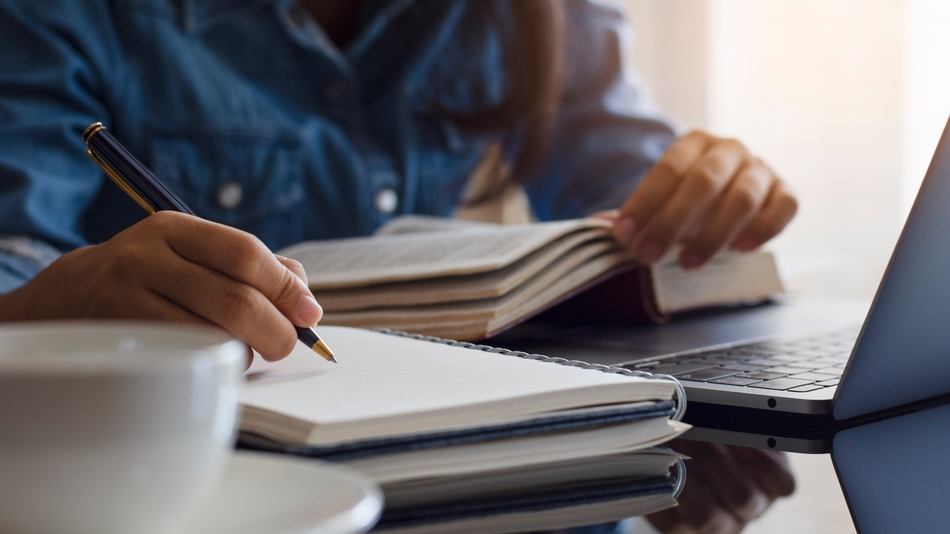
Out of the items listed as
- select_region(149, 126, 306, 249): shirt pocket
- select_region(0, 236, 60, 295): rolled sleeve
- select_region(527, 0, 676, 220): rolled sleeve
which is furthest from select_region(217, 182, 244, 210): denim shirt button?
select_region(527, 0, 676, 220): rolled sleeve

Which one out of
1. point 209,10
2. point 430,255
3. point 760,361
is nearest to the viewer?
point 760,361

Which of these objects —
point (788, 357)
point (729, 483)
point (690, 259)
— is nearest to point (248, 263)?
point (729, 483)

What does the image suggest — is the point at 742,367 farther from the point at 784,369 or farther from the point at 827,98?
the point at 827,98

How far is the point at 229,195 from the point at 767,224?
58 centimetres

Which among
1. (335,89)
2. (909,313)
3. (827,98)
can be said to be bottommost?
(827,98)

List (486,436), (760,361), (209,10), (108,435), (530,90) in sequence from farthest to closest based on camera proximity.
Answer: (530,90)
(209,10)
(760,361)
(486,436)
(108,435)

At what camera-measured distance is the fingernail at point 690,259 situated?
0.70 metres

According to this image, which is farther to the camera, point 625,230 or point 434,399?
point 625,230

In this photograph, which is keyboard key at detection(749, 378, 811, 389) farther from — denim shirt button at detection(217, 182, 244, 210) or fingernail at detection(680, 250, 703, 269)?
denim shirt button at detection(217, 182, 244, 210)

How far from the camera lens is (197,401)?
0.64 ft

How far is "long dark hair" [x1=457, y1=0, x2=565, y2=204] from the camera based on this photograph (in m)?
1.10

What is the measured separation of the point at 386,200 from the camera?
1.04 m

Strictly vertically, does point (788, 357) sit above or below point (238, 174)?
above

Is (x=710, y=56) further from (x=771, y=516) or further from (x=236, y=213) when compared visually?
(x=771, y=516)
